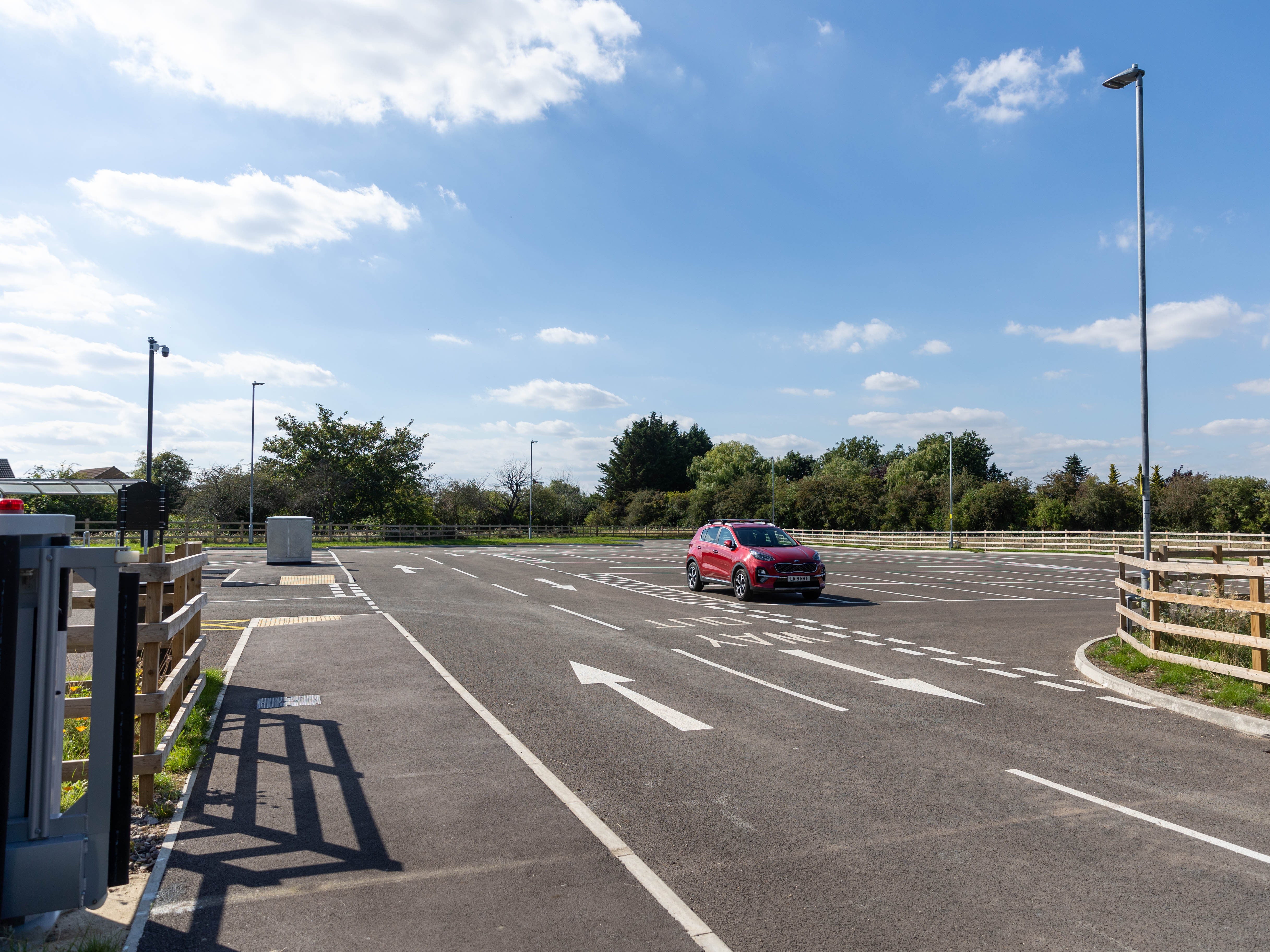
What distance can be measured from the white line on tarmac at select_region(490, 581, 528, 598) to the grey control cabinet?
35.9 feet

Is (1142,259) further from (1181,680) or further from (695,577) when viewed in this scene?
(695,577)

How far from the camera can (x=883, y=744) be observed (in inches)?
273

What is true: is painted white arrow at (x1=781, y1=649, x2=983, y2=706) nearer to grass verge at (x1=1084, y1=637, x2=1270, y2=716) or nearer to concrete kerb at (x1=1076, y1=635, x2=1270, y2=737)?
concrete kerb at (x1=1076, y1=635, x2=1270, y2=737)

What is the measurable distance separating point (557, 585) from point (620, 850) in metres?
18.9

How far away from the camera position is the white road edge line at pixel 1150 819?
15.4 feet

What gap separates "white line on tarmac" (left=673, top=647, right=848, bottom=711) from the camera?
8438 mm

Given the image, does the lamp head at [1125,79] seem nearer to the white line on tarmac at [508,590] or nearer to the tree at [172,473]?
the white line on tarmac at [508,590]

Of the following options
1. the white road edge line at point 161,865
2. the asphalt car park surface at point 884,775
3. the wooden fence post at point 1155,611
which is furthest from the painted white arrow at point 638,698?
the wooden fence post at point 1155,611

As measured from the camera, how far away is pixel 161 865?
440 cm

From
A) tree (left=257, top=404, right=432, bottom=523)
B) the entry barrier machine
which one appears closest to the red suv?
the entry barrier machine

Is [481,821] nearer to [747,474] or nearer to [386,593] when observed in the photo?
[386,593]

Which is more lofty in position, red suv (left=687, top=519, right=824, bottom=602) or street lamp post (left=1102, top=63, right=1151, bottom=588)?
street lamp post (left=1102, top=63, right=1151, bottom=588)

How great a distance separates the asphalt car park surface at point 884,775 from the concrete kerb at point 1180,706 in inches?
6.6

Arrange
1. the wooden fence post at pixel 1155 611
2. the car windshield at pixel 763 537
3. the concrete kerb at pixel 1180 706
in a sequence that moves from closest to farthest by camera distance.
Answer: the concrete kerb at pixel 1180 706 < the wooden fence post at pixel 1155 611 < the car windshield at pixel 763 537
